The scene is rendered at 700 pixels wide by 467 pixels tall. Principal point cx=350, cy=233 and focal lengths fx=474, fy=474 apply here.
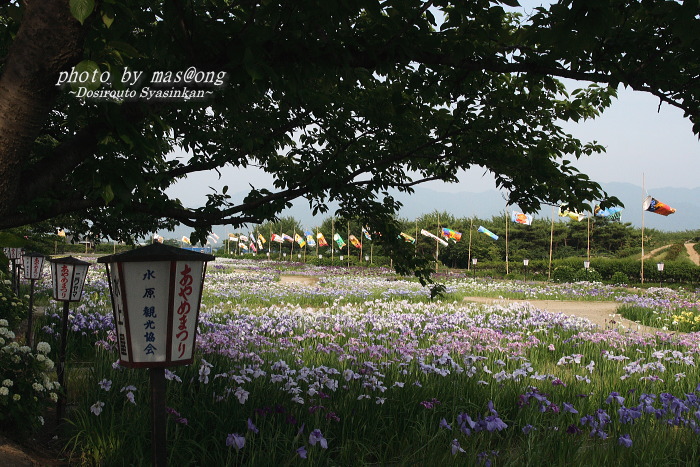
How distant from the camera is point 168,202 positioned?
367 centimetres

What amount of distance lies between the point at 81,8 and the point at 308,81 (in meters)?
1.70

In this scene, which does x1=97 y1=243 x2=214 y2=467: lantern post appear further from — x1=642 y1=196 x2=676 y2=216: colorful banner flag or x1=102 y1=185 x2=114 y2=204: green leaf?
x1=642 y1=196 x2=676 y2=216: colorful banner flag

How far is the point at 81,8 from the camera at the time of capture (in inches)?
57.2

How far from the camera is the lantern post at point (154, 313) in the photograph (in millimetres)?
2234

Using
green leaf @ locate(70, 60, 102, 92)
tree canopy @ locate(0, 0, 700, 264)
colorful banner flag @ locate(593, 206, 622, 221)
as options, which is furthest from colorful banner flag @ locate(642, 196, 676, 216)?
green leaf @ locate(70, 60, 102, 92)

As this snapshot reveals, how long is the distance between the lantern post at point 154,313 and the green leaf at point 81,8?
1.08 metres

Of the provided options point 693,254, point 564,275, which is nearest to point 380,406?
point 564,275

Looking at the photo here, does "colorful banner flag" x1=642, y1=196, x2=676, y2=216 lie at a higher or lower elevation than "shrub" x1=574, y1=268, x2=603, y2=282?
higher

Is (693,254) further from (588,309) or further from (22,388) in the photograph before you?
(22,388)

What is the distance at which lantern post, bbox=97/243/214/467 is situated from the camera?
2.23 m

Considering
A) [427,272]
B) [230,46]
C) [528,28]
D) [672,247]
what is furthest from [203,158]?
[672,247]

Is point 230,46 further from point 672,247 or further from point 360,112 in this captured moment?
point 672,247

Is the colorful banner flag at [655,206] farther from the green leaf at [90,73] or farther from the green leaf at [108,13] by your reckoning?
the green leaf at [90,73]

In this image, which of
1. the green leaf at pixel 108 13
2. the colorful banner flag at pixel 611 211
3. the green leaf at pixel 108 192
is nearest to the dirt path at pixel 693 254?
the colorful banner flag at pixel 611 211
